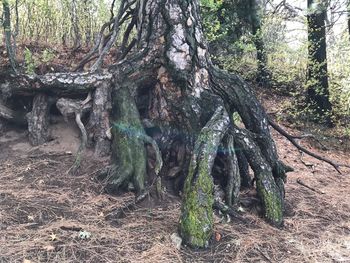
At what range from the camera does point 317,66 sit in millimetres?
8695

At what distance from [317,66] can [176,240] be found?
6.83 meters

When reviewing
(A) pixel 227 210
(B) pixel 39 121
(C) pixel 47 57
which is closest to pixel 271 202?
(A) pixel 227 210

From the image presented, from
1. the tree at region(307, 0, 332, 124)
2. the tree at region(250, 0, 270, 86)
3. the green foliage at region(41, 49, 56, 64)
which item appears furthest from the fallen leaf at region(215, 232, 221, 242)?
the tree at region(250, 0, 270, 86)

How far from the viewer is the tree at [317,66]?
8734 mm

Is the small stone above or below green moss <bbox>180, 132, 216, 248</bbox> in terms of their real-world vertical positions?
below

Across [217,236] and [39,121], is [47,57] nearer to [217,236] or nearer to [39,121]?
[39,121]

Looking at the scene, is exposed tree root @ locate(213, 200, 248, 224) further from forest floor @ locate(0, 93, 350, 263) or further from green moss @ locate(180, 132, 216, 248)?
green moss @ locate(180, 132, 216, 248)

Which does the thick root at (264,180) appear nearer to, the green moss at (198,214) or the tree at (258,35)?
the green moss at (198,214)

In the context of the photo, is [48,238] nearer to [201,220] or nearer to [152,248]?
[152,248]

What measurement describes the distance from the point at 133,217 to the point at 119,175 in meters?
0.57

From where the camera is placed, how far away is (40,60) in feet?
19.1

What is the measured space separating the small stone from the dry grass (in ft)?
0.11

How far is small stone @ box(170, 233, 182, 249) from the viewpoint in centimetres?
298

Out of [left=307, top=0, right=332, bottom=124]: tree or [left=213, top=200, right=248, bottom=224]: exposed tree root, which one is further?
[left=307, top=0, right=332, bottom=124]: tree
